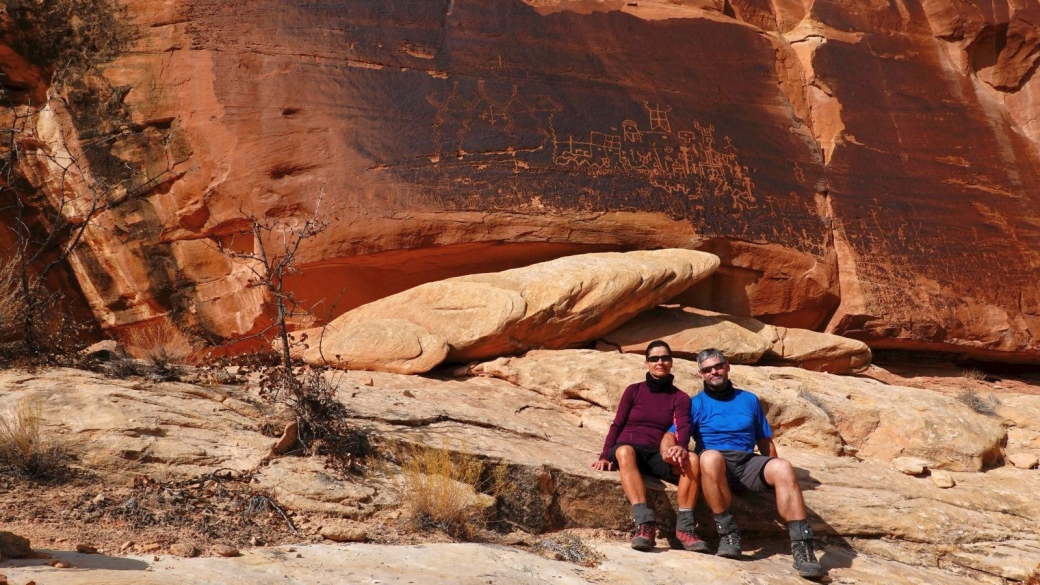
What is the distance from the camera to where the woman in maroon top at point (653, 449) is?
521 centimetres

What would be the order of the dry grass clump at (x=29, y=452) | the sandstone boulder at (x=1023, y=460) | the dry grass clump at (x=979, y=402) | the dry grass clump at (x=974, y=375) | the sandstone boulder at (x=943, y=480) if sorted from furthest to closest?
the dry grass clump at (x=974, y=375) → the dry grass clump at (x=979, y=402) → the sandstone boulder at (x=1023, y=460) → the sandstone boulder at (x=943, y=480) → the dry grass clump at (x=29, y=452)

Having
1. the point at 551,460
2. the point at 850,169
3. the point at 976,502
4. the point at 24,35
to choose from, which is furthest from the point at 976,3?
the point at 24,35

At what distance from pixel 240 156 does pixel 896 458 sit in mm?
5843

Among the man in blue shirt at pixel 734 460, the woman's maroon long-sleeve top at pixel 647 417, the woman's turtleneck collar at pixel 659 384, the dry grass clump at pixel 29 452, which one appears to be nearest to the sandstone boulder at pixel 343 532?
the dry grass clump at pixel 29 452

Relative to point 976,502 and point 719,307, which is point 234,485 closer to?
point 976,502

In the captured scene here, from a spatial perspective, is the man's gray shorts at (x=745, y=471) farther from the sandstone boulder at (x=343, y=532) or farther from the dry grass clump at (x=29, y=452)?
the dry grass clump at (x=29, y=452)

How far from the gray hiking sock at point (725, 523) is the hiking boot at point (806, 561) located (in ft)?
1.13

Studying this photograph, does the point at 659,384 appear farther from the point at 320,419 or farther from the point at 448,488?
the point at 320,419

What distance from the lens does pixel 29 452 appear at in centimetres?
446

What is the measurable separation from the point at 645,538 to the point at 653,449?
2.26 ft

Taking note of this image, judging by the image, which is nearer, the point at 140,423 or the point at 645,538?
the point at 140,423

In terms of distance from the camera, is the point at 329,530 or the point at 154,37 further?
the point at 154,37

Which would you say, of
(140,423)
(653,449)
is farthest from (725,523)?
(140,423)

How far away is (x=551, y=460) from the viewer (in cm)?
562
